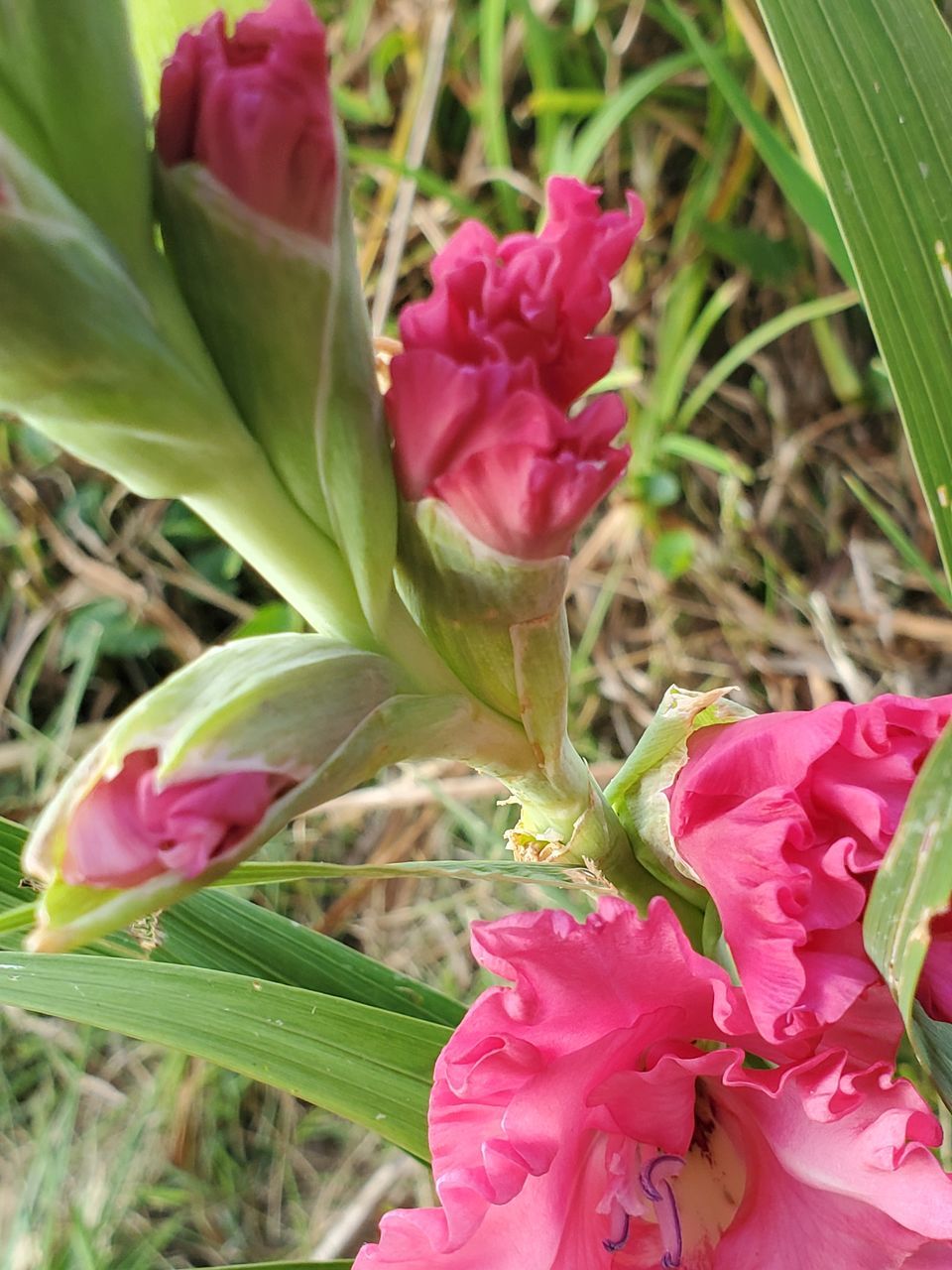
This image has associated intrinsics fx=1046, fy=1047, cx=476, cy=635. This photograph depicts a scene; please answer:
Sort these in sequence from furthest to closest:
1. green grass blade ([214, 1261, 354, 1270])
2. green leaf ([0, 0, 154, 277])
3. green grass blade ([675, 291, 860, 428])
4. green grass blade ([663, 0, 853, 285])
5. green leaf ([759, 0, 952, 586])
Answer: green grass blade ([675, 291, 860, 428]) < green grass blade ([663, 0, 853, 285]) < green grass blade ([214, 1261, 354, 1270]) < green leaf ([759, 0, 952, 586]) < green leaf ([0, 0, 154, 277])

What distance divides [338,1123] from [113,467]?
1.09 m

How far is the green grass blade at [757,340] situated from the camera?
3.41 feet

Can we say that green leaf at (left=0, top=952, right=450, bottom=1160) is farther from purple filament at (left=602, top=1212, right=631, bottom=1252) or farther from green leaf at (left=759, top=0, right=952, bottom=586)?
green leaf at (left=759, top=0, right=952, bottom=586)

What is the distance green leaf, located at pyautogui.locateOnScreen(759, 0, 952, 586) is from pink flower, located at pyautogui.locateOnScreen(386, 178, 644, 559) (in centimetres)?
11

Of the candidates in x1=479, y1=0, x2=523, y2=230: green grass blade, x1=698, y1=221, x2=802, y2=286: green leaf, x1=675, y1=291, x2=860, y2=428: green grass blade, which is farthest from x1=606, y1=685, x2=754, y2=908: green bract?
x1=479, y1=0, x2=523, y2=230: green grass blade

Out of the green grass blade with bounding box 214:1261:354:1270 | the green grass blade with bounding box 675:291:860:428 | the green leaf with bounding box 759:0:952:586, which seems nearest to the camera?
the green leaf with bounding box 759:0:952:586

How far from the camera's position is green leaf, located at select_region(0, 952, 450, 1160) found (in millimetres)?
431

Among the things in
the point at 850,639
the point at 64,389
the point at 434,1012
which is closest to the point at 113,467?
the point at 64,389

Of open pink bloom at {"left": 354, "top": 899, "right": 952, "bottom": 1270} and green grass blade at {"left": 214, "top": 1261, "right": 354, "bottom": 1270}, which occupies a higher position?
open pink bloom at {"left": 354, "top": 899, "right": 952, "bottom": 1270}

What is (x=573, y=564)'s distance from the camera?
1.22 metres

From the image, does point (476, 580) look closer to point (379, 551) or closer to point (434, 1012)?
point (379, 551)

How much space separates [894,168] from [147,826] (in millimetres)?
324

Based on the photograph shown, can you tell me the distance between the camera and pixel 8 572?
1.41 metres

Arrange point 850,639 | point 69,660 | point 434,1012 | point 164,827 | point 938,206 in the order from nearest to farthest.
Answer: point 164,827
point 938,206
point 434,1012
point 850,639
point 69,660
